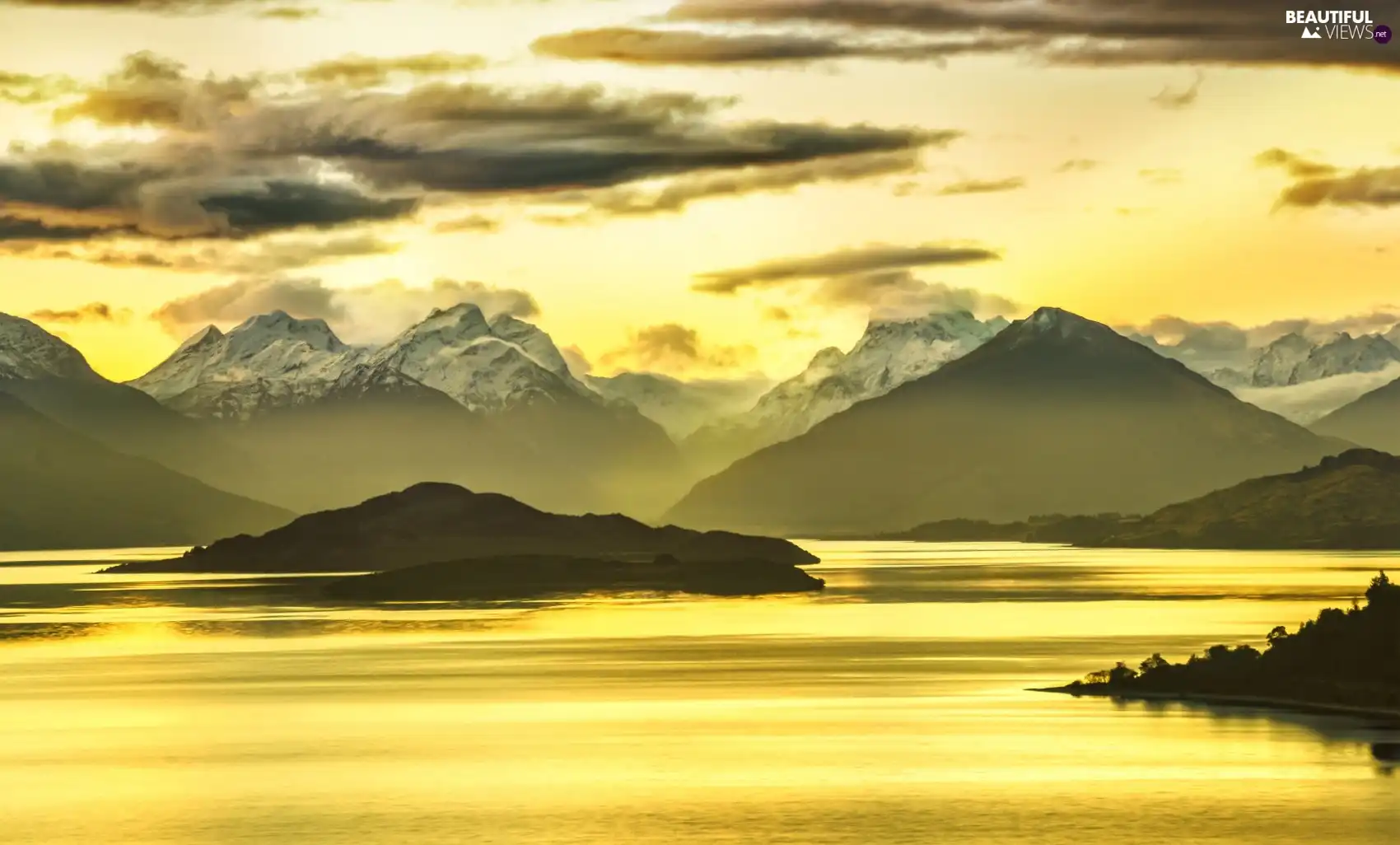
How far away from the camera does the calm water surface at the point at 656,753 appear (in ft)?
255

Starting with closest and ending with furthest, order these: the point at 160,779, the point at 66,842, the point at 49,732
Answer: the point at 66,842 → the point at 160,779 → the point at 49,732

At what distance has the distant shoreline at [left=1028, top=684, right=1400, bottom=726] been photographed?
106562mm

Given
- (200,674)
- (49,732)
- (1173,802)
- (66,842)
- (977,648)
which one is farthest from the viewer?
(977,648)

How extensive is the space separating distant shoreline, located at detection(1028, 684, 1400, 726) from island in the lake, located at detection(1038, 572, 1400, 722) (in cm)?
7

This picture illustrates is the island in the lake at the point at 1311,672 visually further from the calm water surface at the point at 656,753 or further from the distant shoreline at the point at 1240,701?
the calm water surface at the point at 656,753

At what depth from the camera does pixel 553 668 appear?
147 m

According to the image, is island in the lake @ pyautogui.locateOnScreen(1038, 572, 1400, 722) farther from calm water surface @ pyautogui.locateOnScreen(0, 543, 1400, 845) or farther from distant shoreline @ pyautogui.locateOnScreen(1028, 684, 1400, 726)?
calm water surface @ pyautogui.locateOnScreen(0, 543, 1400, 845)

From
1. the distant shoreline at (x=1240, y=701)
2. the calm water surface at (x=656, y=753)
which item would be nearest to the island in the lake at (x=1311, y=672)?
the distant shoreline at (x=1240, y=701)

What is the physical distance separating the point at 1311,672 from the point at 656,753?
36207 mm

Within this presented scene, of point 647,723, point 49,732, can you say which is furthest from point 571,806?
point 49,732

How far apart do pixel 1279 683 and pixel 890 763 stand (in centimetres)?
2951

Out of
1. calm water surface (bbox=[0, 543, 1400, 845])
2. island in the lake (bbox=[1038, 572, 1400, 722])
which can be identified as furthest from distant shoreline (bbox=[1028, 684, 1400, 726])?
calm water surface (bbox=[0, 543, 1400, 845])

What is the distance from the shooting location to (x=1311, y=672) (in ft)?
373

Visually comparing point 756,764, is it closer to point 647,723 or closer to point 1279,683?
point 647,723
